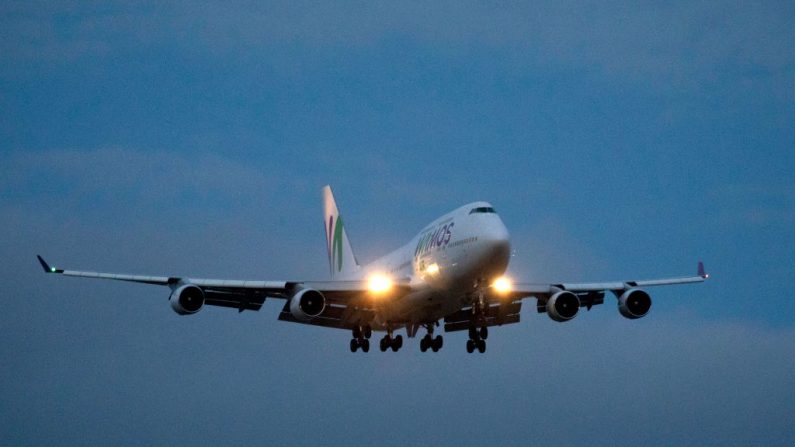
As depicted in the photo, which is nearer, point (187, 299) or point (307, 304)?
point (187, 299)

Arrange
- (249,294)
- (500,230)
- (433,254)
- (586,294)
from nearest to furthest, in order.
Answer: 1. (500,230)
2. (433,254)
3. (249,294)
4. (586,294)

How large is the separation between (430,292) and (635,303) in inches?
500

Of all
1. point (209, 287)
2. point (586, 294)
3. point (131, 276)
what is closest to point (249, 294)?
point (209, 287)

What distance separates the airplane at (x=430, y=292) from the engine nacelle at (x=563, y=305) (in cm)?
5

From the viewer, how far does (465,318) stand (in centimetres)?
5975

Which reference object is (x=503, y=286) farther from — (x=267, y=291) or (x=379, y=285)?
(x=267, y=291)

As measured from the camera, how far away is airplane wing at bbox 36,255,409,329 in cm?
5488

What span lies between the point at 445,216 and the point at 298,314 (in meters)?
8.70

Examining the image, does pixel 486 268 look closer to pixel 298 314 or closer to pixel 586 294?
pixel 298 314

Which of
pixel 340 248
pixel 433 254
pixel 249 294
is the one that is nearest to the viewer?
pixel 433 254

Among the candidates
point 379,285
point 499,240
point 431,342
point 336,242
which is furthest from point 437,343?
point 336,242

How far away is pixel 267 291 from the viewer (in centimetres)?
5644

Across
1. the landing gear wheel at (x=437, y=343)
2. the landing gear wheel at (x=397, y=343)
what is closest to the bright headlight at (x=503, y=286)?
the landing gear wheel at (x=437, y=343)

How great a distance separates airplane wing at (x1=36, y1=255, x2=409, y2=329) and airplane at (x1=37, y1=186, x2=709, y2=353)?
51 millimetres
